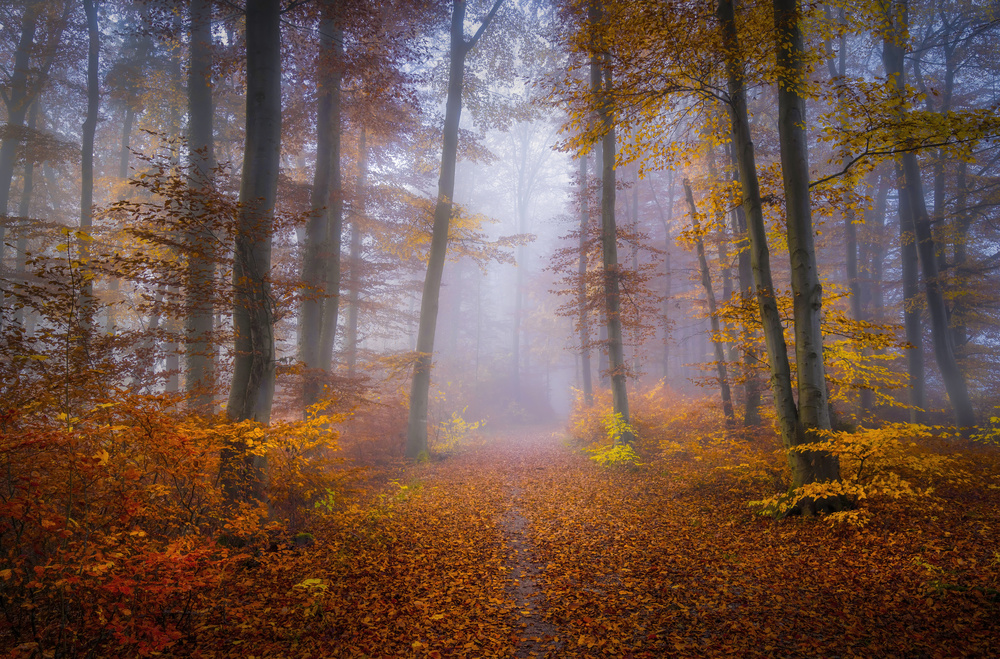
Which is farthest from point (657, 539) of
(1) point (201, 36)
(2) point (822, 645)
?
(1) point (201, 36)

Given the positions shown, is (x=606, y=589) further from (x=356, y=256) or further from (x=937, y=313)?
(x=356, y=256)

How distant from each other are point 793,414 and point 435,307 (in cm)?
839

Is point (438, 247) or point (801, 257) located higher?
point (438, 247)

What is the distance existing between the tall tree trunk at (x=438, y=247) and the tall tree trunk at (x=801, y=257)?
7.92 meters

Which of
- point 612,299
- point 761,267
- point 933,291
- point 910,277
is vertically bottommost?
point 761,267

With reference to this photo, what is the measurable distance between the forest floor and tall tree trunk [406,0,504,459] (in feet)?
17.0

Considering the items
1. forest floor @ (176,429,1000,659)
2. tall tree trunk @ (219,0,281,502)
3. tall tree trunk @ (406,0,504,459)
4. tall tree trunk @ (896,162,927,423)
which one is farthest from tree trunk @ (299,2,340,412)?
tall tree trunk @ (896,162,927,423)

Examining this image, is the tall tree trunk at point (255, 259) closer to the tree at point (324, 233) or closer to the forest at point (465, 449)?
the forest at point (465, 449)

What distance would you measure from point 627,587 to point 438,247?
9.38 metres

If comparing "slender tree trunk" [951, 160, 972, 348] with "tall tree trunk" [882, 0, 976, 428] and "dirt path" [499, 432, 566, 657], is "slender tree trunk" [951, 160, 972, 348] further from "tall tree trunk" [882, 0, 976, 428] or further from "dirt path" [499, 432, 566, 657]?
"dirt path" [499, 432, 566, 657]

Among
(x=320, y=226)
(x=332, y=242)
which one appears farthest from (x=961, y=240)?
(x=320, y=226)

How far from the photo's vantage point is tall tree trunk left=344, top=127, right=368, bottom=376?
12.1m

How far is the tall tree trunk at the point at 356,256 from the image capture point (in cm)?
1206

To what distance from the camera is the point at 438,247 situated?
37.4 ft
